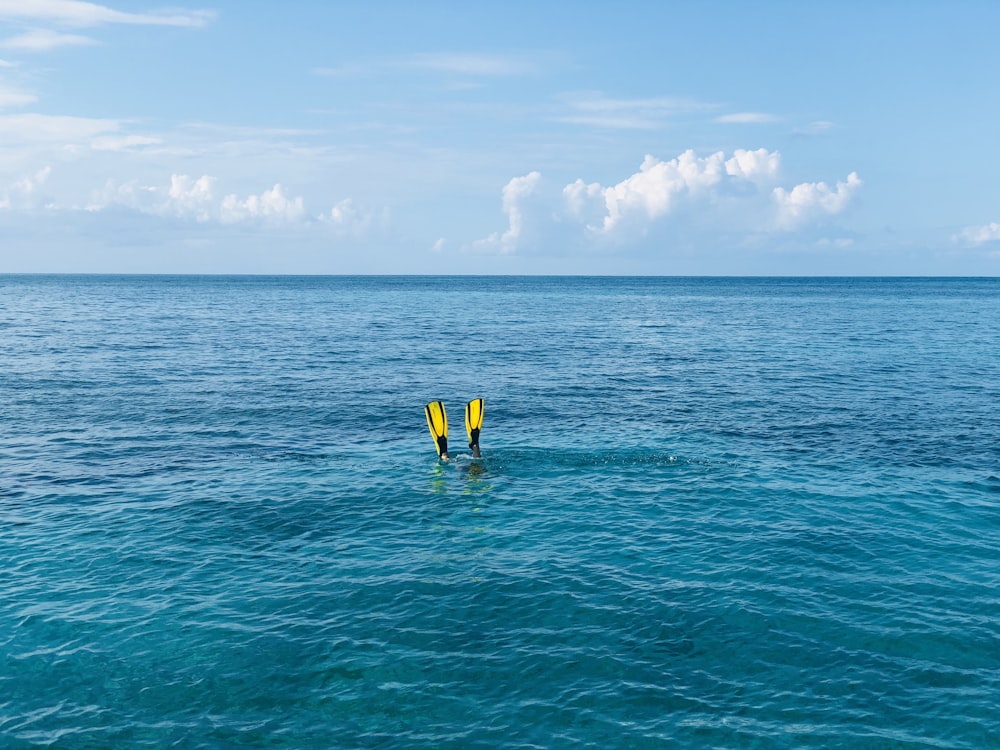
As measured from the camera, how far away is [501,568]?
27812mm

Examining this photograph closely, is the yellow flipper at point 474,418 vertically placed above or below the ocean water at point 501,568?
above

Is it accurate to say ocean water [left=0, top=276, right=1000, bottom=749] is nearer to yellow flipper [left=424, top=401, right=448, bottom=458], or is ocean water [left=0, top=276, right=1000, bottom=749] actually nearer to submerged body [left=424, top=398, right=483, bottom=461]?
submerged body [left=424, top=398, right=483, bottom=461]

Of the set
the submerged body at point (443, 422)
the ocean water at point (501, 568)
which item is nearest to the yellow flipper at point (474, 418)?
the submerged body at point (443, 422)

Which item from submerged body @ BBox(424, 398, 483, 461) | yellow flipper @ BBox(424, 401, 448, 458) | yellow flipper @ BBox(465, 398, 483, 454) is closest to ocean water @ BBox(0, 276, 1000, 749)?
submerged body @ BBox(424, 398, 483, 461)

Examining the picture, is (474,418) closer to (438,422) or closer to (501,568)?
(438,422)

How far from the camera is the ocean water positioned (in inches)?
776

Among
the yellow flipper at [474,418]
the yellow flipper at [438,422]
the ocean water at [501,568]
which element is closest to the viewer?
the ocean water at [501,568]

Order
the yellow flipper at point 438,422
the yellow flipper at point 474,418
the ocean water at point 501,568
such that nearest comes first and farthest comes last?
the ocean water at point 501,568 < the yellow flipper at point 474,418 < the yellow flipper at point 438,422

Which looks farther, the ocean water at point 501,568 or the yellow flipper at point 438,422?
the yellow flipper at point 438,422

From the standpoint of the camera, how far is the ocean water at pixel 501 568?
19703 mm

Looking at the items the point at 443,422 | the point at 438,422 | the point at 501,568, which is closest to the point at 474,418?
the point at 443,422

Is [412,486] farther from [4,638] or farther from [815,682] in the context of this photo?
[815,682]

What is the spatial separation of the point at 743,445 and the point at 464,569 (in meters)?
23.0

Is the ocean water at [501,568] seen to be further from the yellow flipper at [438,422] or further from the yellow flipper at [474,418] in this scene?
the yellow flipper at [474,418]
